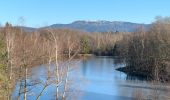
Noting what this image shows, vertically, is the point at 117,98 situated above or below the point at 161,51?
below

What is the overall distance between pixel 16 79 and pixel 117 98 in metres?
15.4

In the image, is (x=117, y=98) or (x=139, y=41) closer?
(x=117, y=98)

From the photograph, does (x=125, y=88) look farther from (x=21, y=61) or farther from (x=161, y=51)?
(x=21, y=61)

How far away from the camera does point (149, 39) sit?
50.8 meters

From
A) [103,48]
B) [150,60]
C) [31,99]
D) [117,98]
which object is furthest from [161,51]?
[103,48]

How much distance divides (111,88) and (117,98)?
536cm

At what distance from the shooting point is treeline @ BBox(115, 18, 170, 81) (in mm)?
46631

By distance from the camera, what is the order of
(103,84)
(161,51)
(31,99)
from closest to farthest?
(31,99)
(103,84)
(161,51)

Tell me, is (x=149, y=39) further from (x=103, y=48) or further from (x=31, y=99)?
(x=103, y=48)

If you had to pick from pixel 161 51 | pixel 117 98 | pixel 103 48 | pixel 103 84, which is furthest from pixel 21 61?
pixel 103 48

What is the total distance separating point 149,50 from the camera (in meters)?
51.3

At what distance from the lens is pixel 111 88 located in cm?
3412

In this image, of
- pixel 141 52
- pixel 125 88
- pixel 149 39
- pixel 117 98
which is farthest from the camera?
pixel 141 52

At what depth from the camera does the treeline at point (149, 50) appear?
1836 inches
